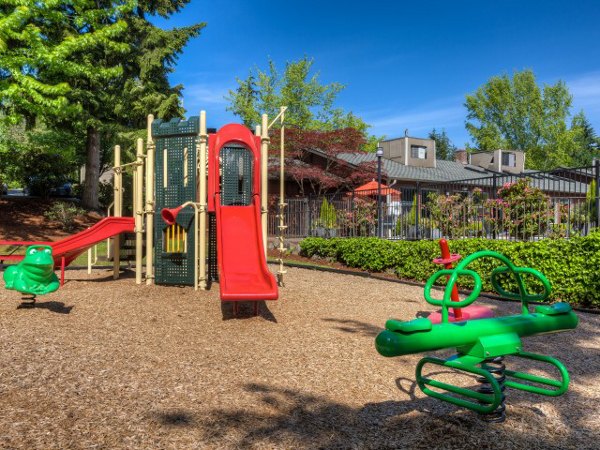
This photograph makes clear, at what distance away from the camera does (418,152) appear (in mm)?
33719

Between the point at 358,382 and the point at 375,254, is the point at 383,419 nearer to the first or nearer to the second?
the point at 358,382

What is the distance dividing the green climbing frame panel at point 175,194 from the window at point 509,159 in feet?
117

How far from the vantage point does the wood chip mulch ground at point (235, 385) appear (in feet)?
10.5

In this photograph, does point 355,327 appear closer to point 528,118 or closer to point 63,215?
point 63,215

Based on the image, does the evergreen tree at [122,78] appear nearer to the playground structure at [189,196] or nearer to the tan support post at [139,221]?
the tan support post at [139,221]

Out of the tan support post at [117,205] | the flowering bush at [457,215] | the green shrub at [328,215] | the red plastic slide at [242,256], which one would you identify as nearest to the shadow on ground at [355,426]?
the red plastic slide at [242,256]

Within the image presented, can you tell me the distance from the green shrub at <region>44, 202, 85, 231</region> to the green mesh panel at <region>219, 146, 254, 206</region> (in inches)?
550

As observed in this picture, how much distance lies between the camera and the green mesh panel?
9.15 meters

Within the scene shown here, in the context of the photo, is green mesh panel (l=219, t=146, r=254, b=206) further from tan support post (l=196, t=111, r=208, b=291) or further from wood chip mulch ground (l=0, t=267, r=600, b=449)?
wood chip mulch ground (l=0, t=267, r=600, b=449)

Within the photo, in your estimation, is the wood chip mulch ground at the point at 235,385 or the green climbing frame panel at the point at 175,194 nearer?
the wood chip mulch ground at the point at 235,385

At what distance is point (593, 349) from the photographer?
5762mm

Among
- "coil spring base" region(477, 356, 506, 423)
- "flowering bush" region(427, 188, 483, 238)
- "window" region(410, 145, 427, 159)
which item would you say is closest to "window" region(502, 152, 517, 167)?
"window" region(410, 145, 427, 159)

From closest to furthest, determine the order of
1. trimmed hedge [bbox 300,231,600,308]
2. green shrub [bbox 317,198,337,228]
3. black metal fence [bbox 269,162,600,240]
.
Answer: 1. trimmed hedge [bbox 300,231,600,308]
2. black metal fence [bbox 269,162,600,240]
3. green shrub [bbox 317,198,337,228]

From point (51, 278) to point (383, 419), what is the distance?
5085mm
